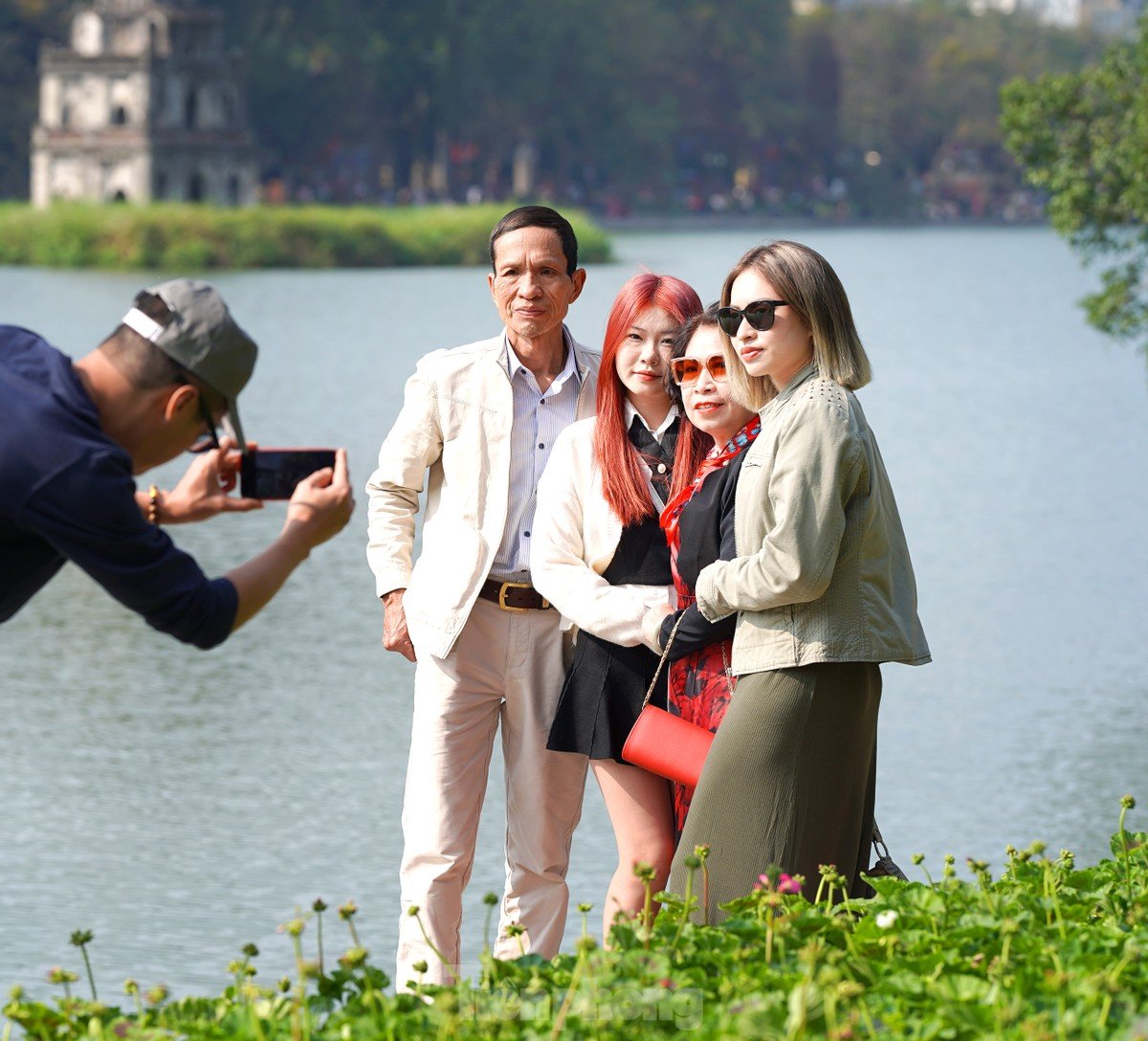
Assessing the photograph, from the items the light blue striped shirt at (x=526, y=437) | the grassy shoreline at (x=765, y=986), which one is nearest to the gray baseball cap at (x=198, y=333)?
the grassy shoreline at (x=765, y=986)

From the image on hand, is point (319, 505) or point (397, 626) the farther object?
point (397, 626)

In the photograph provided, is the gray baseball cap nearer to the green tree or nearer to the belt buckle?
the belt buckle

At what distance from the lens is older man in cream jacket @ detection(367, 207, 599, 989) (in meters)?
4.12

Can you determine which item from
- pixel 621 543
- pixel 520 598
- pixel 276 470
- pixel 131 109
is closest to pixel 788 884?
pixel 276 470

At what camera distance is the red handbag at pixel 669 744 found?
12.0ft

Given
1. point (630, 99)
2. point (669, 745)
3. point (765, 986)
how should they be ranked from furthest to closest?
point (630, 99) → point (669, 745) → point (765, 986)

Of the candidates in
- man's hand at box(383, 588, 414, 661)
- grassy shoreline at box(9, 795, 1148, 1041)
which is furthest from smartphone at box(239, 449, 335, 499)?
man's hand at box(383, 588, 414, 661)

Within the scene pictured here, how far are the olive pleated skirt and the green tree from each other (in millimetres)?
11107

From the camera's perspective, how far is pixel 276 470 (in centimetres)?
310

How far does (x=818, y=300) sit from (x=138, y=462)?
4.04ft

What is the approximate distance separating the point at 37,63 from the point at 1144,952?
211 ft

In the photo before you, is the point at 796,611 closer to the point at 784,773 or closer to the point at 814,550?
the point at 814,550

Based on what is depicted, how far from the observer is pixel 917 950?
9.14ft

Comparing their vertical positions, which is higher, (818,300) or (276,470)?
(818,300)
